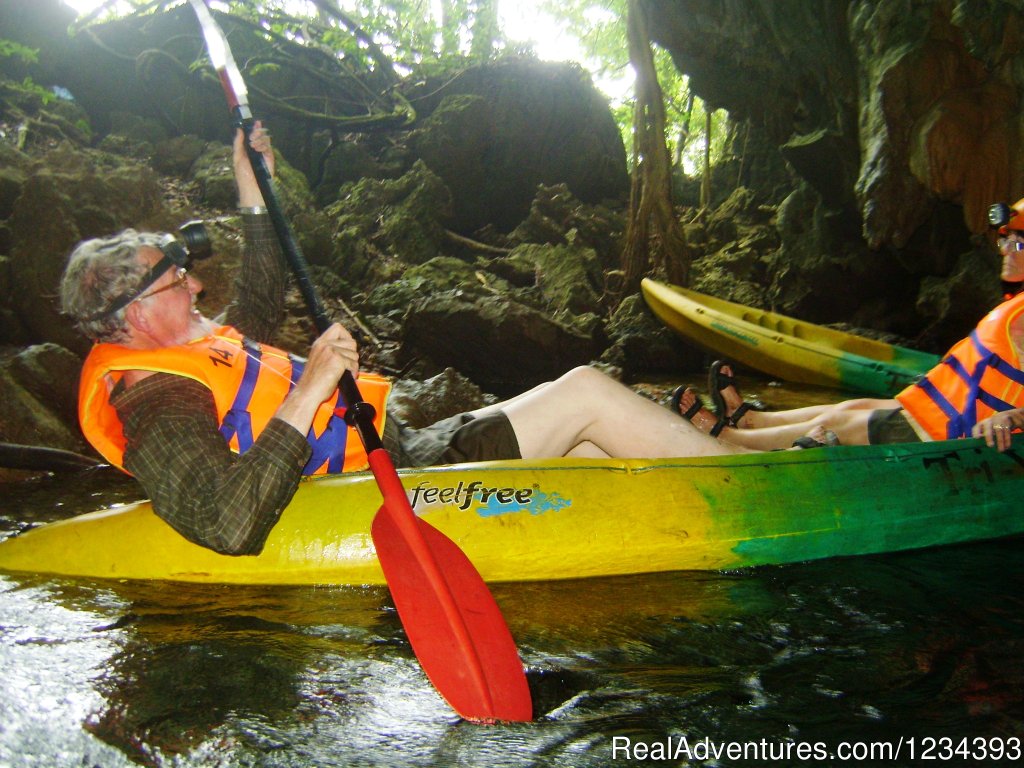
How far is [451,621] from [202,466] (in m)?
0.70

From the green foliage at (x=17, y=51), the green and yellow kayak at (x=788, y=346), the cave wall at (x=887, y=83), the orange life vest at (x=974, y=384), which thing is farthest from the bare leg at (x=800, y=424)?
the green foliage at (x=17, y=51)

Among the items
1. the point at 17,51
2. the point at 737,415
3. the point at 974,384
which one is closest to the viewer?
the point at 974,384

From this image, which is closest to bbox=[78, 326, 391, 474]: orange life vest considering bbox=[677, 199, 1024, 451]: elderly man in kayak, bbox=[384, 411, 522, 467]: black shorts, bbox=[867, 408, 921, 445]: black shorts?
bbox=[384, 411, 522, 467]: black shorts

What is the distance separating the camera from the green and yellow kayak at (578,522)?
231 centimetres

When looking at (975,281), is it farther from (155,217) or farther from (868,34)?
(155,217)

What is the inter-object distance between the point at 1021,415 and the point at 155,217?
6.02m

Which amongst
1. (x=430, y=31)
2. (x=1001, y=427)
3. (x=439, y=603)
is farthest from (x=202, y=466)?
(x=430, y=31)

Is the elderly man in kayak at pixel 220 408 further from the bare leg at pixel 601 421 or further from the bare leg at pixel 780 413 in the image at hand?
the bare leg at pixel 780 413

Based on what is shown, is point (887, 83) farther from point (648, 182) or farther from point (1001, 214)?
point (1001, 214)

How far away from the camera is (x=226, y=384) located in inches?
78.9

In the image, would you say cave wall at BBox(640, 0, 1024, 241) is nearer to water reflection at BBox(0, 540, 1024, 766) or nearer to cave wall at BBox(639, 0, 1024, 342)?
cave wall at BBox(639, 0, 1024, 342)

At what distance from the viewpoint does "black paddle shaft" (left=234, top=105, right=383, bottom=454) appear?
1.98 m

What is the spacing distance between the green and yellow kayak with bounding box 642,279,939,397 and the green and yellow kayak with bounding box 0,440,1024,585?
328 centimetres

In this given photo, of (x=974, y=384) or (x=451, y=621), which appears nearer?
(x=451, y=621)
